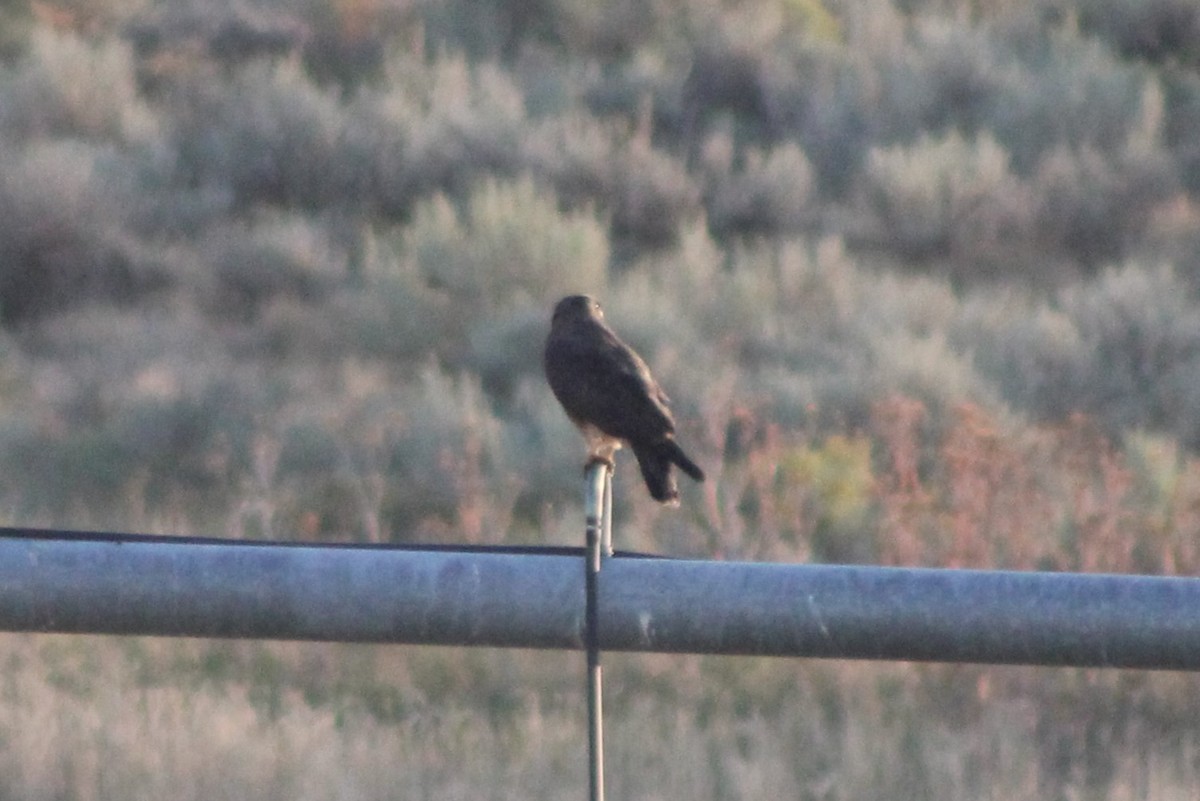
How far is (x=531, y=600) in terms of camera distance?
7.63 ft

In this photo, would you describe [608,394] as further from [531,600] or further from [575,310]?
[531,600]

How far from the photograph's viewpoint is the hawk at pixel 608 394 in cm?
507

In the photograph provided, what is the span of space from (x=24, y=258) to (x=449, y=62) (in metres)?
5.90

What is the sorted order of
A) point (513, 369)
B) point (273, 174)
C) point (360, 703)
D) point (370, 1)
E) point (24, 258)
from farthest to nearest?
point (370, 1), point (273, 174), point (24, 258), point (513, 369), point (360, 703)

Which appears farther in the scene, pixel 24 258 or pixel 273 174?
pixel 273 174

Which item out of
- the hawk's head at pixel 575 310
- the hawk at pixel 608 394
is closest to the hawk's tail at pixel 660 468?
the hawk at pixel 608 394

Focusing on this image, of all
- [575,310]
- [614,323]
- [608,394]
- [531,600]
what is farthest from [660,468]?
[614,323]

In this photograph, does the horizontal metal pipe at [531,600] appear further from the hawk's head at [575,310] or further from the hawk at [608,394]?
the hawk's head at [575,310]

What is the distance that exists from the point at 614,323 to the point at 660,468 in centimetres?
659

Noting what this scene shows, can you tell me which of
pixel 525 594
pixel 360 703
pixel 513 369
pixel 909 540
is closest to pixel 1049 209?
pixel 513 369

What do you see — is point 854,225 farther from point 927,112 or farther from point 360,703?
point 360,703

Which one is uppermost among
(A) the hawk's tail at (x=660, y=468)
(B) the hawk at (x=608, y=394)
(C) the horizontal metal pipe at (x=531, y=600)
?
(B) the hawk at (x=608, y=394)

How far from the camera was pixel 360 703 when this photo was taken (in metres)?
6.60

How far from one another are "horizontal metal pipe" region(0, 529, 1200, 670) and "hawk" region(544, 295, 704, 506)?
228cm
